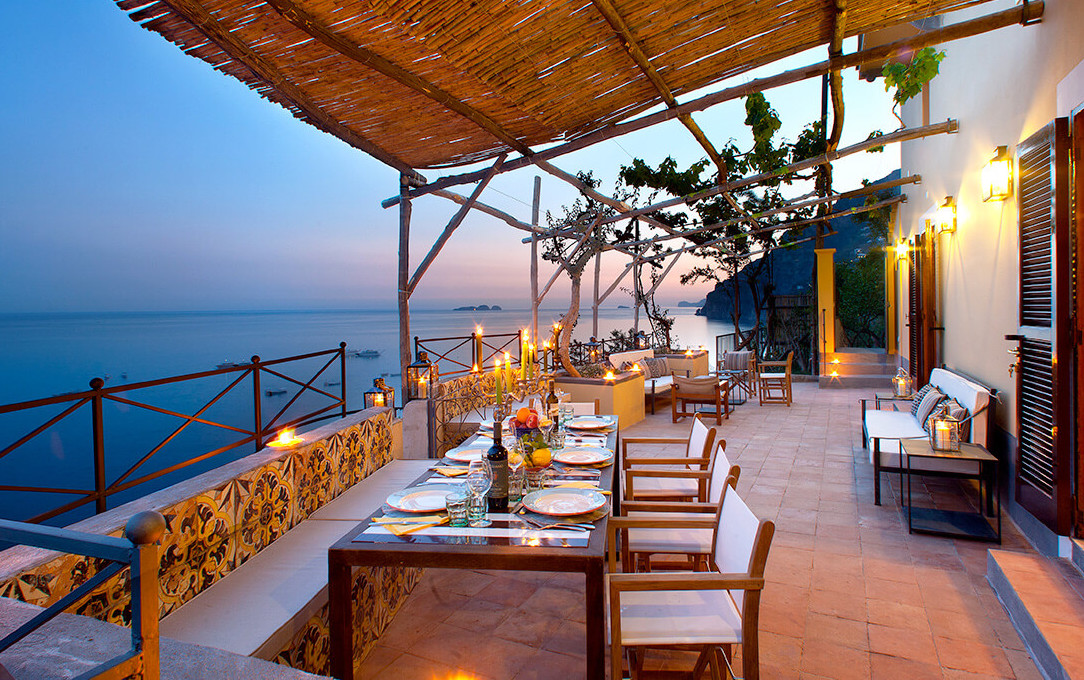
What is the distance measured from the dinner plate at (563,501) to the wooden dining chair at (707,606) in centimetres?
30

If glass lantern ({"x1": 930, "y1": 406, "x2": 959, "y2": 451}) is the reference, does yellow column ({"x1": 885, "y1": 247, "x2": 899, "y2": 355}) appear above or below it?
above

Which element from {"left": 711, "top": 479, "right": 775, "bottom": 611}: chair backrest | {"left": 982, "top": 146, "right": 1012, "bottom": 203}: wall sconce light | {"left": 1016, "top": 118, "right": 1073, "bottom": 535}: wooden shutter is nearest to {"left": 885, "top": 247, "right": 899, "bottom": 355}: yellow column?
{"left": 982, "top": 146, "right": 1012, "bottom": 203}: wall sconce light

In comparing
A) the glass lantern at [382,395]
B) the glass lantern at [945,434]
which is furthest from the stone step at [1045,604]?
the glass lantern at [382,395]

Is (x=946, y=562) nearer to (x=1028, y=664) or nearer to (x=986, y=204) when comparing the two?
(x=1028, y=664)

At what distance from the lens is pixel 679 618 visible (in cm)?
189

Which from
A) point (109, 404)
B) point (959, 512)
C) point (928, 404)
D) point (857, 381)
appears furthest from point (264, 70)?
point (109, 404)

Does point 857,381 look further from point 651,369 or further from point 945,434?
point 945,434

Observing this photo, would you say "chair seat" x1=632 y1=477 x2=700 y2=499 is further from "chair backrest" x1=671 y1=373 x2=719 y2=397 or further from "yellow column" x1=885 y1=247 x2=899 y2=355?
"yellow column" x1=885 y1=247 x2=899 y2=355

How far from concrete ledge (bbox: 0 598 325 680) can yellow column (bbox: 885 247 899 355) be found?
507 inches

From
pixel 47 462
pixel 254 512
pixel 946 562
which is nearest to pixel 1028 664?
pixel 946 562

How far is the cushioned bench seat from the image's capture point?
1.83 metres

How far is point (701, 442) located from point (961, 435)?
2243 millimetres

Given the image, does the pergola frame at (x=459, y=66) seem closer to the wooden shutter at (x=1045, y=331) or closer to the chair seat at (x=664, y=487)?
the wooden shutter at (x=1045, y=331)

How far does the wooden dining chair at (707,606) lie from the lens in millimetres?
1759
